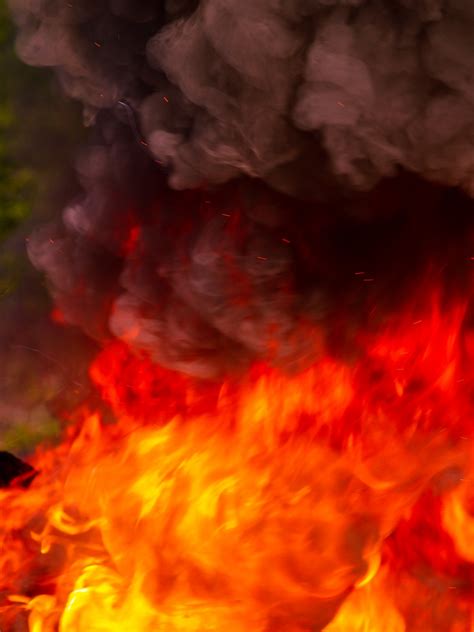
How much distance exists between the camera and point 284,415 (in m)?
3.93

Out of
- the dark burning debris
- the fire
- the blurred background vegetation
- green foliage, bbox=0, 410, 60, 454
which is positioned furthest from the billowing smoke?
the dark burning debris

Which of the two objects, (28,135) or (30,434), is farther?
(30,434)

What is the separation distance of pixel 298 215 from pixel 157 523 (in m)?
1.43

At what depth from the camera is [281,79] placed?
3082 mm

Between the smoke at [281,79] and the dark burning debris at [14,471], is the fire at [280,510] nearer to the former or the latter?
the dark burning debris at [14,471]

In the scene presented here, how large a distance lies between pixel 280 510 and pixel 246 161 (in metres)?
1.43

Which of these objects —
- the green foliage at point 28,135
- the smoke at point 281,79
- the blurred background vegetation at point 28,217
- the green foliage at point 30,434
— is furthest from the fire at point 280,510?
the green foliage at point 28,135

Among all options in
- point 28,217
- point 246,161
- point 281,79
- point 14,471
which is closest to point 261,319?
point 246,161

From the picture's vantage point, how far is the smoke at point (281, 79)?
2898 millimetres

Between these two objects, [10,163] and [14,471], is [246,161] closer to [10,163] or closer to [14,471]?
[10,163]

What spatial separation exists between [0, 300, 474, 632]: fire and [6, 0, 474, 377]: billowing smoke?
0.94 feet

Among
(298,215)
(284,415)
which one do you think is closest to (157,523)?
(284,415)

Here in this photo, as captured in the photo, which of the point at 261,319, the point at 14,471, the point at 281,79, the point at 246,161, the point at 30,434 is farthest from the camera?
the point at 30,434

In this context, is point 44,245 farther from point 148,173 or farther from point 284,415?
point 284,415
